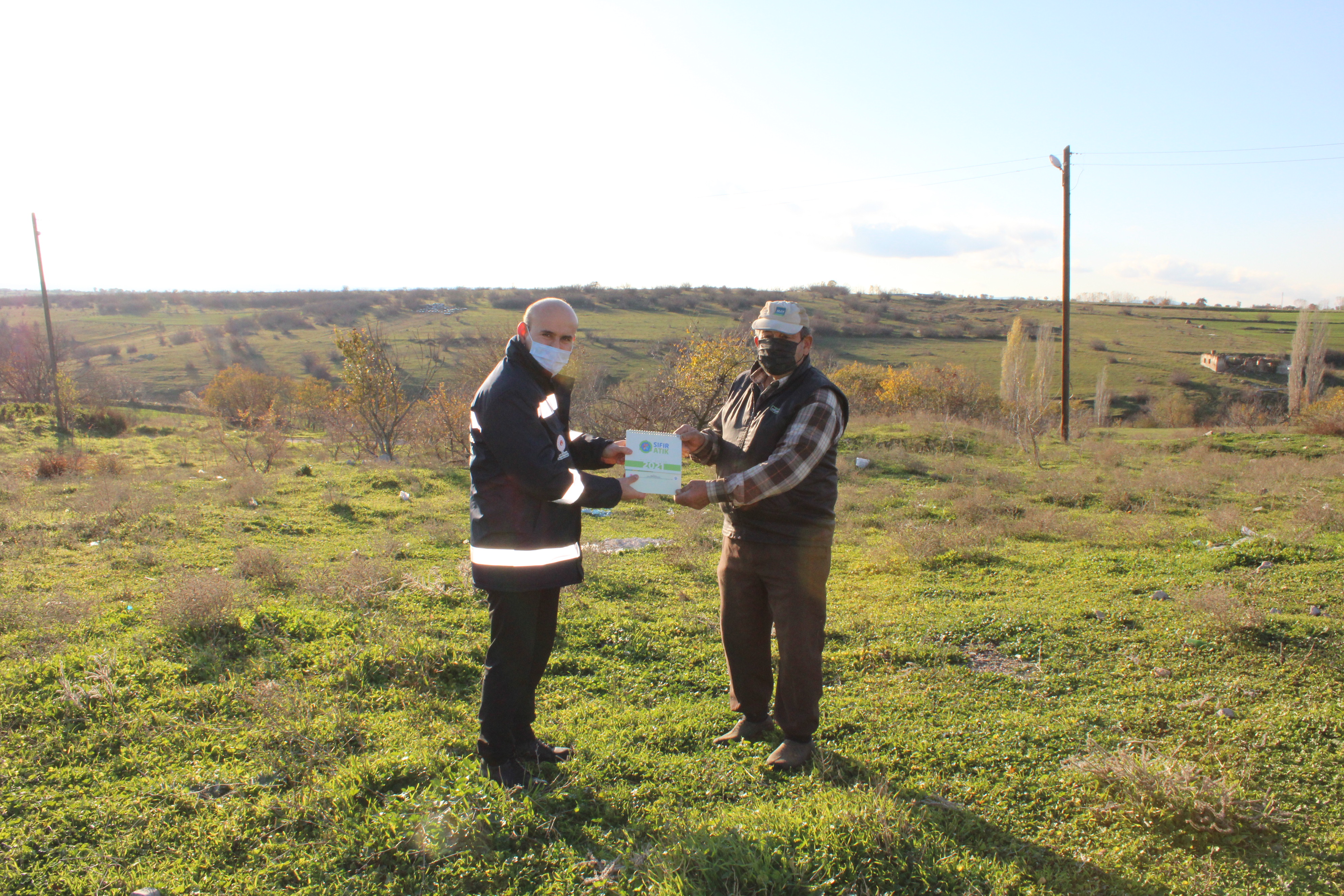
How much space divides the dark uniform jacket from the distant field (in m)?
29.7

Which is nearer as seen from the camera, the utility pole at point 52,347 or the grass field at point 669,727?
the grass field at point 669,727

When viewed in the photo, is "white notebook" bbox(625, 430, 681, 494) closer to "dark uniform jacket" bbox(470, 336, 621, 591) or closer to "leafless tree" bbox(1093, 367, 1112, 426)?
"dark uniform jacket" bbox(470, 336, 621, 591)

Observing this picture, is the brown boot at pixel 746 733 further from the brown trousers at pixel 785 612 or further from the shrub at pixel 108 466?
the shrub at pixel 108 466

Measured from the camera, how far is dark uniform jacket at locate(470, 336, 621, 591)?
3.29m

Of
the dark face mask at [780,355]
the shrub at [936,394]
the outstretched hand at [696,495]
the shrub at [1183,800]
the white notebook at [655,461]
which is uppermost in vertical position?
the dark face mask at [780,355]

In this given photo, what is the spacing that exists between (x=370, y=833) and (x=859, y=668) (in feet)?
11.3

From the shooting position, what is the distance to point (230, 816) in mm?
3289

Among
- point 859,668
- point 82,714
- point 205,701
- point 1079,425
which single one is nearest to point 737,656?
point 859,668

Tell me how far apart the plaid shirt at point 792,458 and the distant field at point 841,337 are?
29.6 metres

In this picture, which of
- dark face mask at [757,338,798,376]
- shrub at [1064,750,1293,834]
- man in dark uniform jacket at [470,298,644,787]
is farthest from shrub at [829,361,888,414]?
man in dark uniform jacket at [470,298,644,787]

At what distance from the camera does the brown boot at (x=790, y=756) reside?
372 centimetres

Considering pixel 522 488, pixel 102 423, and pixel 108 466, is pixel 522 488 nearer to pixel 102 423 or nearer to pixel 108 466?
Result: pixel 108 466

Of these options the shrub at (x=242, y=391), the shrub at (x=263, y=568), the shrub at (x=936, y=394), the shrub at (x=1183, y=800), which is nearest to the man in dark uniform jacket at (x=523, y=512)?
the shrub at (x=1183, y=800)

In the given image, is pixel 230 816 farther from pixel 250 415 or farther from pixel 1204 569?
pixel 250 415
